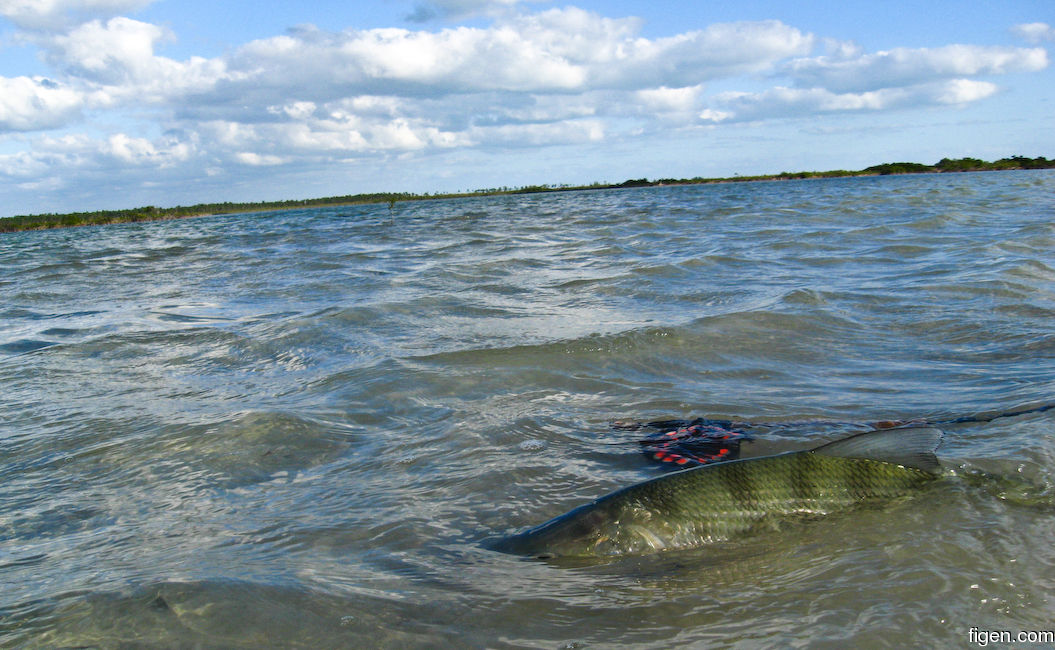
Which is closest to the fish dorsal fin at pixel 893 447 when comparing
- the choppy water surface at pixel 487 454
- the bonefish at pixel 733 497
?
the bonefish at pixel 733 497

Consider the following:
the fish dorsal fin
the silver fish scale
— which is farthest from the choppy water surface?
the fish dorsal fin

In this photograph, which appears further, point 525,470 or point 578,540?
point 525,470

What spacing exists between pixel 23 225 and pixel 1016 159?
101 meters

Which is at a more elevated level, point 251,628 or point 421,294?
point 421,294

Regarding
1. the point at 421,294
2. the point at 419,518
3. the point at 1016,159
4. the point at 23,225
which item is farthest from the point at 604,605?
the point at 1016,159

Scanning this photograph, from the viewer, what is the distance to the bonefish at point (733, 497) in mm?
2736

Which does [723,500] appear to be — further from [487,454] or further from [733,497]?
[487,454]

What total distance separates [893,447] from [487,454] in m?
2.15

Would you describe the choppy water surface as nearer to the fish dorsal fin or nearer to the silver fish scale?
the silver fish scale

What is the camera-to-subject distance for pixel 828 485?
294 centimetres

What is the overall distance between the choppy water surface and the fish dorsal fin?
197 millimetres

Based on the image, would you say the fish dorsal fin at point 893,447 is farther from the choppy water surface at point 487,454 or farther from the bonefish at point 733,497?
the choppy water surface at point 487,454

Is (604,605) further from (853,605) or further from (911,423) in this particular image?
(911,423)

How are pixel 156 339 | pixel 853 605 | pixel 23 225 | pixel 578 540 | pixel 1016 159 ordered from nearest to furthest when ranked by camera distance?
pixel 853 605 → pixel 578 540 → pixel 156 339 → pixel 23 225 → pixel 1016 159
